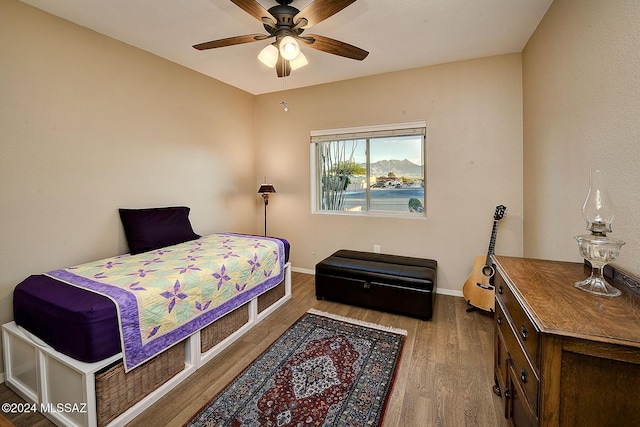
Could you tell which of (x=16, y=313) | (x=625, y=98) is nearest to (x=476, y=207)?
(x=625, y=98)

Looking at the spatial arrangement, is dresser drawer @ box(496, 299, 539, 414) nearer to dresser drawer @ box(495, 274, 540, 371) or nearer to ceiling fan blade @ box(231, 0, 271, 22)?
dresser drawer @ box(495, 274, 540, 371)

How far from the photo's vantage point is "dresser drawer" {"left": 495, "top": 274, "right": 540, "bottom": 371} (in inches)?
38.0

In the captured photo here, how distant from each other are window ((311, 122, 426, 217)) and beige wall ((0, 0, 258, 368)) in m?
1.60

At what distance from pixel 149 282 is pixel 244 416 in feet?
3.29

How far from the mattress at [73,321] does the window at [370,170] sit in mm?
2824

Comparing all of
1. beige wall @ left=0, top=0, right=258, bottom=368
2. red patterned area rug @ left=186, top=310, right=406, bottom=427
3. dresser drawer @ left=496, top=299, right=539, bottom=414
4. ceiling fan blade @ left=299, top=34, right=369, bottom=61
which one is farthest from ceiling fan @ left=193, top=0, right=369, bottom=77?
red patterned area rug @ left=186, top=310, right=406, bottom=427

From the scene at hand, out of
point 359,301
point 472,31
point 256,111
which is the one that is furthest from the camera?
point 256,111

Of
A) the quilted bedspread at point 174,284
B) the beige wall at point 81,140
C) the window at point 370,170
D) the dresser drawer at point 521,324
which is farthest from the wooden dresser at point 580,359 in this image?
the beige wall at point 81,140

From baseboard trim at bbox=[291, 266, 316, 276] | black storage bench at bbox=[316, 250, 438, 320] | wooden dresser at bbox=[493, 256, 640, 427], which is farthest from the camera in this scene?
baseboard trim at bbox=[291, 266, 316, 276]

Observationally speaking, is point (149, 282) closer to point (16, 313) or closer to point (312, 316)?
point (16, 313)

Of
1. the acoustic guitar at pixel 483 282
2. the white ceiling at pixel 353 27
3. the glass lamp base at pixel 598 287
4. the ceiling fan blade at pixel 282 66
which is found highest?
the white ceiling at pixel 353 27

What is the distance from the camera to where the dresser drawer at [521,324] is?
97 cm

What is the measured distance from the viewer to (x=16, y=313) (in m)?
1.76

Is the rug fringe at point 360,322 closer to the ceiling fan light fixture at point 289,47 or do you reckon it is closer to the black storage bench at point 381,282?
the black storage bench at point 381,282
